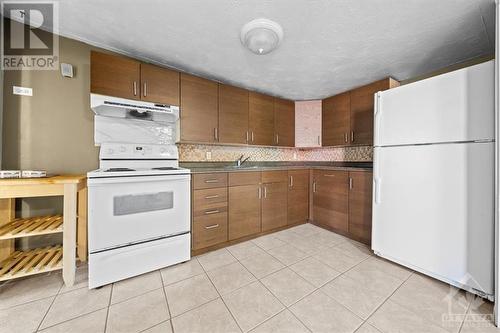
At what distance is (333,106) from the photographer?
9.72 ft

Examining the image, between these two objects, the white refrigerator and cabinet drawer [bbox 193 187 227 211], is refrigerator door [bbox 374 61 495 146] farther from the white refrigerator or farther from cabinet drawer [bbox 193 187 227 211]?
cabinet drawer [bbox 193 187 227 211]

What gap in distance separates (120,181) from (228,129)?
4.60 feet

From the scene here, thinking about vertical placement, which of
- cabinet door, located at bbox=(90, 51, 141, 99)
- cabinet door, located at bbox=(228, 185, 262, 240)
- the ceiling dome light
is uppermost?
the ceiling dome light

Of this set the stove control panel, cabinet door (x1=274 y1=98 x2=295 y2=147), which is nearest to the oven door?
the stove control panel

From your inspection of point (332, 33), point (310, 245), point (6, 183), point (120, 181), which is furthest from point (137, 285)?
point (332, 33)

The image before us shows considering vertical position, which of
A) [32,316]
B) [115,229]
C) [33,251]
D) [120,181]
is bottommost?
[32,316]

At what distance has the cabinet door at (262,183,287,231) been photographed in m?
2.52

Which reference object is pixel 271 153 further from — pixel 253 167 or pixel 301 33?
pixel 301 33

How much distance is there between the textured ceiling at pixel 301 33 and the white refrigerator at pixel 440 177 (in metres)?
0.47

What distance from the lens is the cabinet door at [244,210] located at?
7.31 ft

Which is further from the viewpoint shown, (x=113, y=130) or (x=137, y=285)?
(x=113, y=130)

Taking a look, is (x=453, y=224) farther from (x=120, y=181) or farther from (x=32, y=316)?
(x=32, y=316)

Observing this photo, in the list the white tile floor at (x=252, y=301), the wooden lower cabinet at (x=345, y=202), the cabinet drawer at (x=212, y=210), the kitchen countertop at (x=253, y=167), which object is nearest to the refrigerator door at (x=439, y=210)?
the white tile floor at (x=252, y=301)

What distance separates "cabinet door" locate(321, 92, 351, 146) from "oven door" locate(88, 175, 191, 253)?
7.51ft
